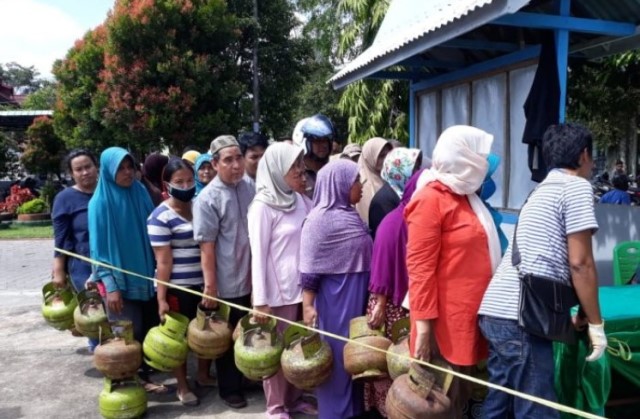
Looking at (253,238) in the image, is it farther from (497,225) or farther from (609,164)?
(609,164)

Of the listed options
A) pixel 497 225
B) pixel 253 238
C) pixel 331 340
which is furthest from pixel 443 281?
pixel 253 238

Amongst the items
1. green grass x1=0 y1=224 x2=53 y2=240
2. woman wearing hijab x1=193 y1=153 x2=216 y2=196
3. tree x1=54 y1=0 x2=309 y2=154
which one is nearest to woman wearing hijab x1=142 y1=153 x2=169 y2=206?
woman wearing hijab x1=193 y1=153 x2=216 y2=196

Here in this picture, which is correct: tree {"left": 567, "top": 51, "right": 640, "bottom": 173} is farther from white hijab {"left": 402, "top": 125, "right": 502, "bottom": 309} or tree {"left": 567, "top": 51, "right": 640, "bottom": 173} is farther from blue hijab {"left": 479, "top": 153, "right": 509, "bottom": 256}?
white hijab {"left": 402, "top": 125, "right": 502, "bottom": 309}

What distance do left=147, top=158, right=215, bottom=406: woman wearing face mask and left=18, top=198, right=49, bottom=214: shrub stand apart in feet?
46.8

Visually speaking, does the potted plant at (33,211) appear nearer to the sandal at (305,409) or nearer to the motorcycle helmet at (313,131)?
the motorcycle helmet at (313,131)

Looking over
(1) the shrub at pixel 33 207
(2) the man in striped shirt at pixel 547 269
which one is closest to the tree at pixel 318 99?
(1) the shrub at pixel 33 207

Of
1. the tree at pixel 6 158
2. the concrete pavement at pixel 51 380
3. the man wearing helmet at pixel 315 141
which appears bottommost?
the concrete pavement at pixel 51 380

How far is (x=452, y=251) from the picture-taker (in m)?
2.41

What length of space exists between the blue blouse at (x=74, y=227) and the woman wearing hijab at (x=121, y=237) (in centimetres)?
54

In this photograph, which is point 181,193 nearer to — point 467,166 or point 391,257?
point 391,257

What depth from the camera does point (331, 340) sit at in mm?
3178

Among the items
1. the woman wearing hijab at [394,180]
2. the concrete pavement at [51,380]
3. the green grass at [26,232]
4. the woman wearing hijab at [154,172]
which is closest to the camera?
the woman wearing hijab at [394,180]

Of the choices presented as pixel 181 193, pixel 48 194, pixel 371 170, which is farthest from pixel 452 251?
pixel 48 194

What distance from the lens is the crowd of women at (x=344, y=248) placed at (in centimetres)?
227
